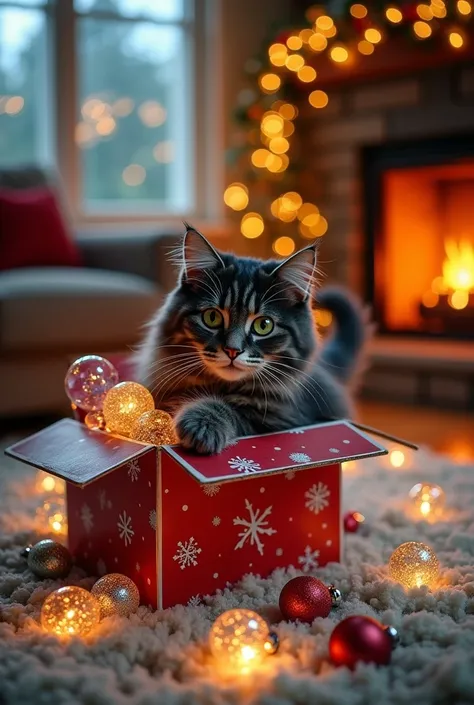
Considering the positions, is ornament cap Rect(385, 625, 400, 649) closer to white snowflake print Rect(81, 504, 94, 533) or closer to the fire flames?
white snowflake print Rect(81, 504, 94, 533)

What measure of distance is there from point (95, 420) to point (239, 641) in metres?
0.57

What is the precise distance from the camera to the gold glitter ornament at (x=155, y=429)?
135 centimetres

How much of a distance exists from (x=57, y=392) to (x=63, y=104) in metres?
1.70

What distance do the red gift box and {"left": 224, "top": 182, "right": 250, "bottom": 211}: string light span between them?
105 inches

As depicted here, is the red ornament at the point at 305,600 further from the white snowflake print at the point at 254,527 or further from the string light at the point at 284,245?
the string light at the point at 284,245

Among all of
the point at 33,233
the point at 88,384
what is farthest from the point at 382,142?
the point at 88,384

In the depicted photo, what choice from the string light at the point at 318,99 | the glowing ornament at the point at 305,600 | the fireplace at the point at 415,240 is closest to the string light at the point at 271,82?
the string light at the point at 318,99

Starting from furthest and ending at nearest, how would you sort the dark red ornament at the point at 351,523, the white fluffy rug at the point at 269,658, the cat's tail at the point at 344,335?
the cat's tail at the point at 344,335 → the dark red ornament at the point at 351,523 → the white fluffy rug at the point at 269,658

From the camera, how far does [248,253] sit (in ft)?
13.4

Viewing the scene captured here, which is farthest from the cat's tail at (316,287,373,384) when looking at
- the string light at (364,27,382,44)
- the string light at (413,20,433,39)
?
the string light at (364,27,382,44)

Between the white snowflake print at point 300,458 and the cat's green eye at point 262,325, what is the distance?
8.7 inches

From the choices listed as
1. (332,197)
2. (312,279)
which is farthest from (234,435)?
(332,197)

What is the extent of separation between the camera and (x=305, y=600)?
126cm

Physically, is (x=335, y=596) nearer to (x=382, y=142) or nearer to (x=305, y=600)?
(x=305, y=600)
